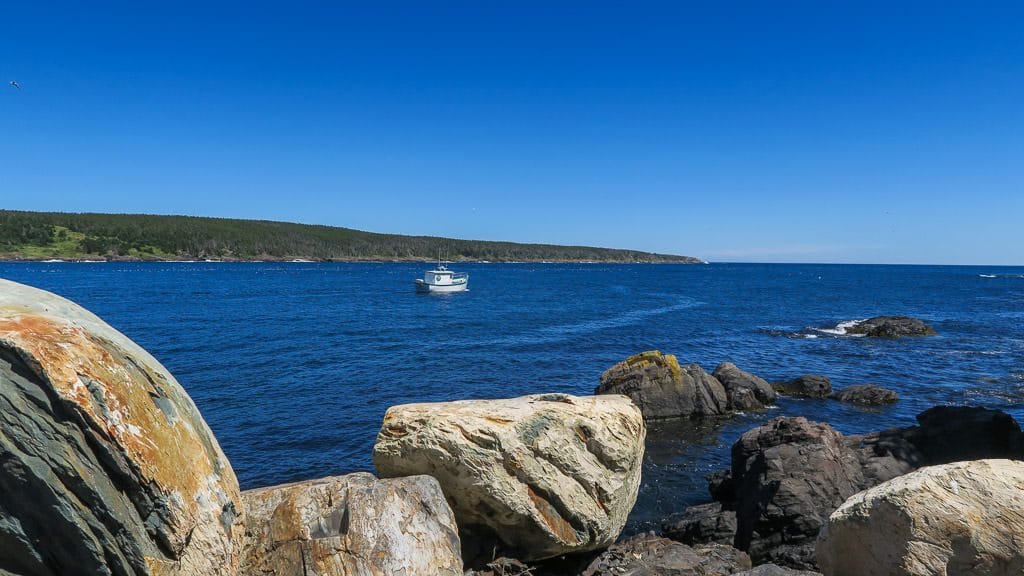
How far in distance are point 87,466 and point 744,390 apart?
24.7 metres

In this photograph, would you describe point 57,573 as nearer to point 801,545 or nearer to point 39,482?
point 39,482

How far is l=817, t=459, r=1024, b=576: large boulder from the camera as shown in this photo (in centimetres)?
652

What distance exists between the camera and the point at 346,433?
20.0m

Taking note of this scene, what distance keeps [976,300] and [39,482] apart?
110033mm

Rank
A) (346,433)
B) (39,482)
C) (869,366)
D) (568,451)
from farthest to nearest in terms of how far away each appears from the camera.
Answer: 1. (869,366)
2. (346,433)
3. (568,451)
4. (39,482)

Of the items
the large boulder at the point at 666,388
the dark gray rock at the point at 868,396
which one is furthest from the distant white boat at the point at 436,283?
the dark gray rock at the point at 868,396

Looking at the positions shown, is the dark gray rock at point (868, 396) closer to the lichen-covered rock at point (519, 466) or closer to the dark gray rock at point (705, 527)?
the dark gray rock at point (705, 527)

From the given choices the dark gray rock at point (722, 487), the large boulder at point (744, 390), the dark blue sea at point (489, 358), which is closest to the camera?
the dark gray rock at point (722, 487)

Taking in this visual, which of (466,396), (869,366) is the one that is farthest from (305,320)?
(869,366)

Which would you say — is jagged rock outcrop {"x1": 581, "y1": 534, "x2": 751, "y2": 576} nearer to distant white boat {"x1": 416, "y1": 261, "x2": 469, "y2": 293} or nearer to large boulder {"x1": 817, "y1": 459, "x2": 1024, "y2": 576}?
large boulder {"x1": 817, "y1": 459, "x2": 1024, "y2": 576}

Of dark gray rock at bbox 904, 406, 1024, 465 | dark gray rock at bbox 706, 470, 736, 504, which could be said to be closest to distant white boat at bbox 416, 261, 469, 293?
dark gray rock at bbox 706, 470, 736, 504

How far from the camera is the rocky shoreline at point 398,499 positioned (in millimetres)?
5328

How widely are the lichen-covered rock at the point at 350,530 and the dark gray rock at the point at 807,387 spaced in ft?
81.5

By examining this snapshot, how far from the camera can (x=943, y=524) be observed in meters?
6.72
